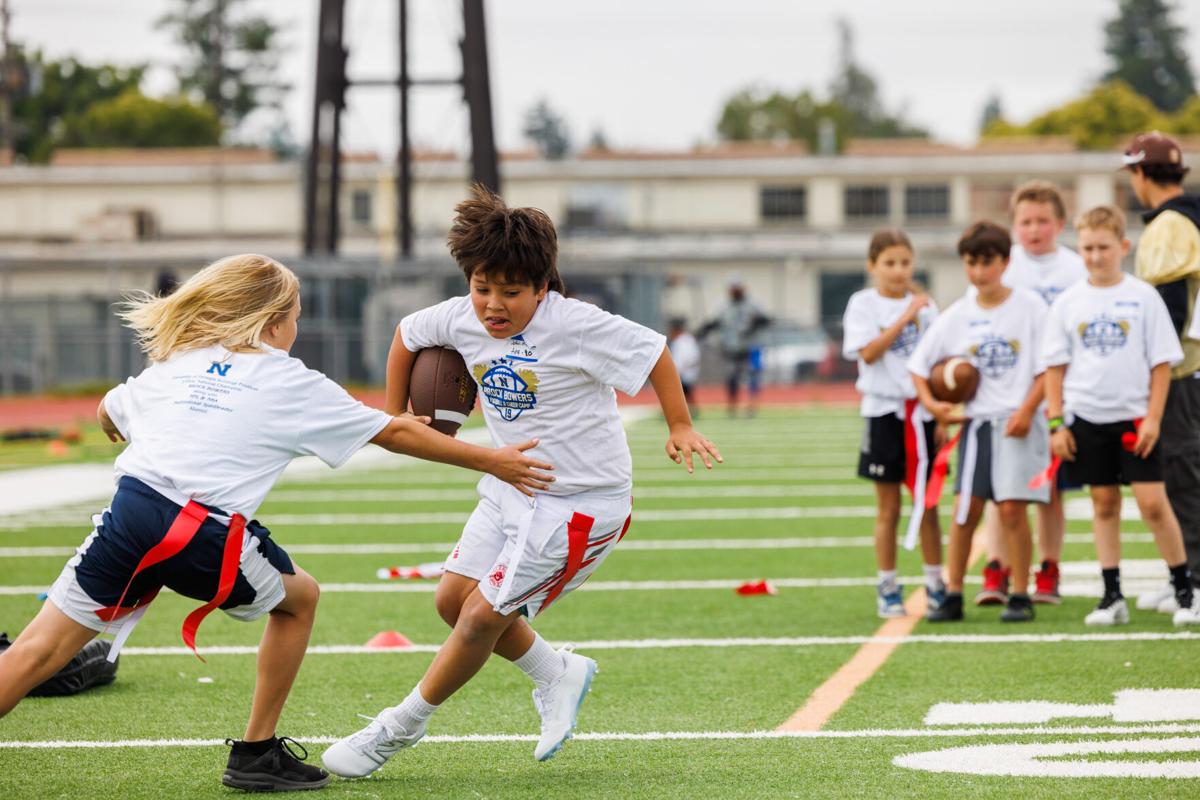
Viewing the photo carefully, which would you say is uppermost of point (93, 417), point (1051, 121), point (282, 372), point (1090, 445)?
point (1051, 121)

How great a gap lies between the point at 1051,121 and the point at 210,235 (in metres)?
41.3

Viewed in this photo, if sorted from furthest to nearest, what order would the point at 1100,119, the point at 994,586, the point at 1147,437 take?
the point at 1100,119 → the point at 994,586 → the point at 1147,437

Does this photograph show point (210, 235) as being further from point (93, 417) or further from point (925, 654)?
point (925, 654)

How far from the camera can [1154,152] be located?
7215 millimetres

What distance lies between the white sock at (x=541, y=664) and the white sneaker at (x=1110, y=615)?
297 cm

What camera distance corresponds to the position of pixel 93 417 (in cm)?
2612

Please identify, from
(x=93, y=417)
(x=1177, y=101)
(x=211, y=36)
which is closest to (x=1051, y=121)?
(x=1177, y=101)

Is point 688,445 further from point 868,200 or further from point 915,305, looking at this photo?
point 868,200

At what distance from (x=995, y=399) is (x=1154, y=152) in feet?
4.17

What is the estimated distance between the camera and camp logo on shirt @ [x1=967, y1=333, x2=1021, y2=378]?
7.26 meters

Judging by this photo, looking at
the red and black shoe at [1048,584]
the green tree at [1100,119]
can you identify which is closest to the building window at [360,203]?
the green tree at [1100,119]

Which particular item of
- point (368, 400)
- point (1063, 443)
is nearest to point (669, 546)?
point (1063, 443)

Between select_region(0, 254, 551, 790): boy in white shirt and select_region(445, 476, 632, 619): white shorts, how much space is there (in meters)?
0.20

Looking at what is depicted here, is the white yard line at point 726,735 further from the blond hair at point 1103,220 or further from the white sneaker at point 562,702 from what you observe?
the blond hair at point 1103,220
